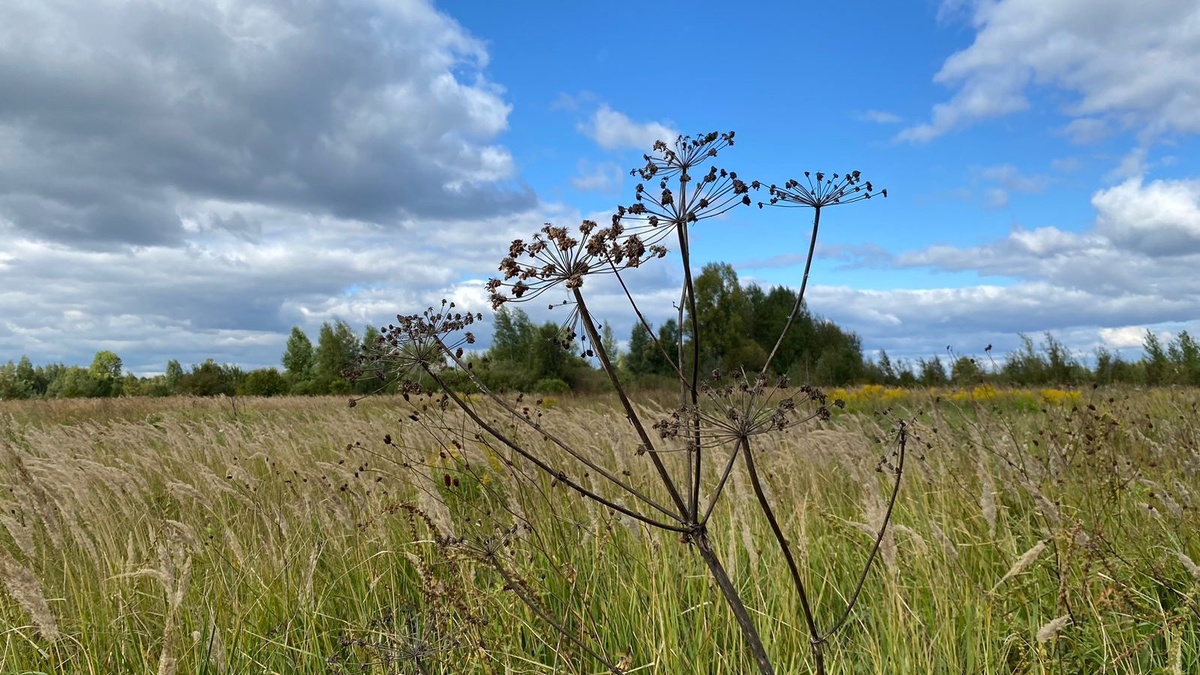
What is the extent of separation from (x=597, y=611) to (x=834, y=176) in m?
2.38

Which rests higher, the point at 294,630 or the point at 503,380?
the point at 503,380

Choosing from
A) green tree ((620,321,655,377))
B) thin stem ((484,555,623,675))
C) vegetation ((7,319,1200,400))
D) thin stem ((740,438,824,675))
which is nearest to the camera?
thin stem ((740,438,824,675))

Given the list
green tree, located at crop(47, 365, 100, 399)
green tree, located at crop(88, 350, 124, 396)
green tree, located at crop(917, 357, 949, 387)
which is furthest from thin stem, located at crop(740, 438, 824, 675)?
green tree, located at crop(88, 350, 124, 396)

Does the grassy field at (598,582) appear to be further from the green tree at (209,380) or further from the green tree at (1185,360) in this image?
the green tree at (209,380)

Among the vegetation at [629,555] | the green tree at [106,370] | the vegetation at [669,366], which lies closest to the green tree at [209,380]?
the vegetation at [669,366]

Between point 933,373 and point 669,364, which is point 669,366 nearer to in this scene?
A: point 669,364

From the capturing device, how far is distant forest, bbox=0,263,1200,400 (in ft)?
20.6

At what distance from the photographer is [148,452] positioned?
23.1 feet

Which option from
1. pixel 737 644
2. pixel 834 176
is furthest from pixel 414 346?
pixel 737 644

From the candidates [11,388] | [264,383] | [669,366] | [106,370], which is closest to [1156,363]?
[669,366]

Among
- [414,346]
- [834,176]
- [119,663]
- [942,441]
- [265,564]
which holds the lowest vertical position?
[119,663]

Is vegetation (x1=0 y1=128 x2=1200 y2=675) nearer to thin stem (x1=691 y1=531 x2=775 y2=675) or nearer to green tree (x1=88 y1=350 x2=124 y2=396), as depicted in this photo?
thin stem (x1=691 y1=531 x2=775 y2=675)

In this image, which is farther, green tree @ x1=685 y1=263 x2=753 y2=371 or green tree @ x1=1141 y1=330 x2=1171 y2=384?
green tree @ x1=685 y1=263 x2=753 y2=371

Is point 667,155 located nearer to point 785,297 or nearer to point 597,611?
point 597,611
